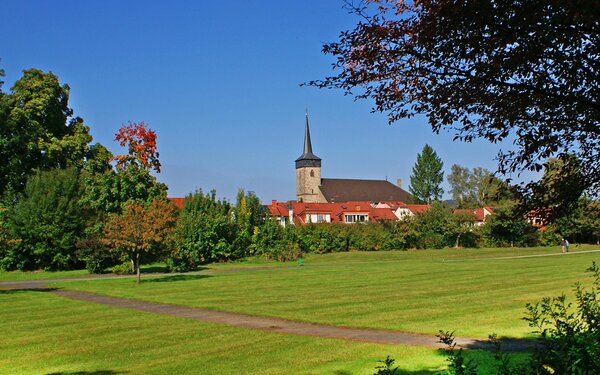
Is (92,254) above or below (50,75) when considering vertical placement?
below

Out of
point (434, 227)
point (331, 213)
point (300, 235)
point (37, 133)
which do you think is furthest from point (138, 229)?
point (331, 213)

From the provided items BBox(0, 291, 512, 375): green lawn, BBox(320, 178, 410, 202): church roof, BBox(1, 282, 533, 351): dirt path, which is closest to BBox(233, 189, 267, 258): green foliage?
BBox(1, 282, 533, 351): dirt path

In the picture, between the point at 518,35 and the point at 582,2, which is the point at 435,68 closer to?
the point at 518,35

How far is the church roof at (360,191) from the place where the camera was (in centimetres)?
12288

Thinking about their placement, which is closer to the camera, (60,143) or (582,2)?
(582,2)

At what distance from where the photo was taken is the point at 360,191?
125 meters

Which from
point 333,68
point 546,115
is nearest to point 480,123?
point 546,115

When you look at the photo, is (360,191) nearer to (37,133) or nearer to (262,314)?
(37,133)

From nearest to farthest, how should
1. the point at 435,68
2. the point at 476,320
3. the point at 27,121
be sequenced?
1. the point at 435,68
2. the point at 476,320
3. the point at 27,121

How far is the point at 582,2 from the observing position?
401 cm

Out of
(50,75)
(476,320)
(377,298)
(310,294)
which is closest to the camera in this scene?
(476,320)

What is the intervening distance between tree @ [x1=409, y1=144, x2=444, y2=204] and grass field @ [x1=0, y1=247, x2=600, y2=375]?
96.3m

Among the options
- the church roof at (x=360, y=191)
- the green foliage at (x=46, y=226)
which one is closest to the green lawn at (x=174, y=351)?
the green foliage at (x=46, y=226)

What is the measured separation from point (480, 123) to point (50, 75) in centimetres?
5134
